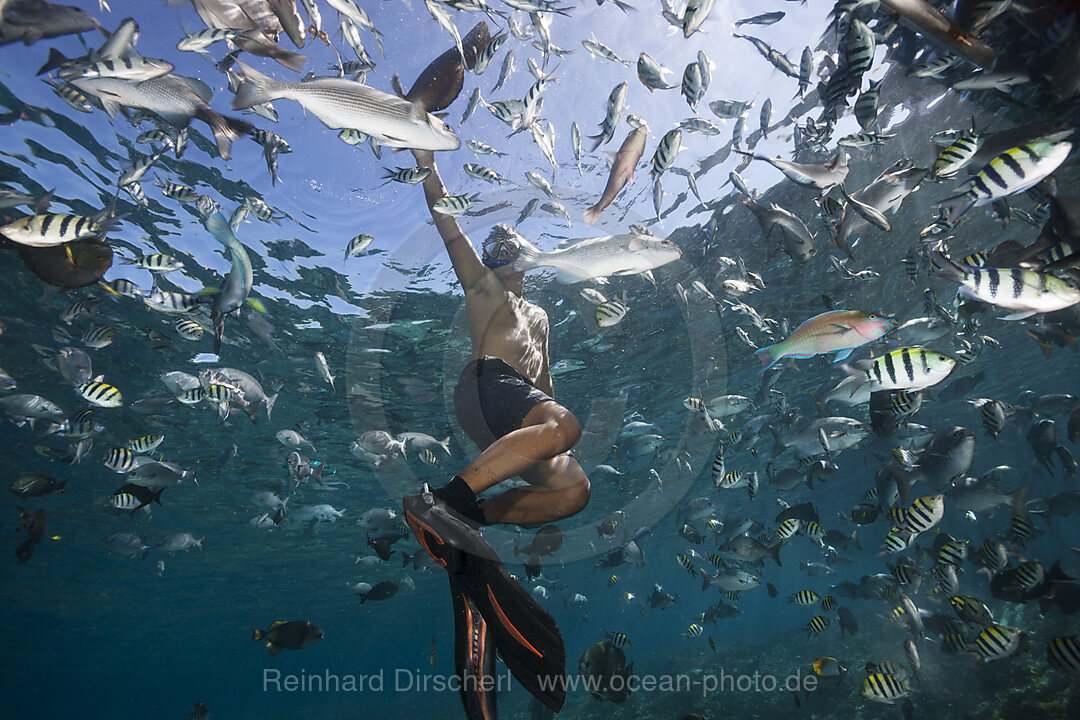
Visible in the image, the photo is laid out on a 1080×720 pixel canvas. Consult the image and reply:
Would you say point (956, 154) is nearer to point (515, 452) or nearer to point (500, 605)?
point (515, 452)

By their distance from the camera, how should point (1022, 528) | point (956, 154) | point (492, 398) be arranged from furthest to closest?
point (1022, 528) < point (956, 154) < point (492, 398)

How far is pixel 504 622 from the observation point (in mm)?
2992

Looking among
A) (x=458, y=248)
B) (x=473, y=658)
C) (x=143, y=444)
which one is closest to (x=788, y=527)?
(x=473, y=658)

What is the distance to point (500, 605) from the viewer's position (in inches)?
118

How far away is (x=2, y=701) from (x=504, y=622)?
152 meters

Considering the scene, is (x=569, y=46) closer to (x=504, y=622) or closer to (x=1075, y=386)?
(x=504, y=622)

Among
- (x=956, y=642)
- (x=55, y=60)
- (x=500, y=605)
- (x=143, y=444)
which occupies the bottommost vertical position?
(x=956, y=642)

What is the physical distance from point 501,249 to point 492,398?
199cm

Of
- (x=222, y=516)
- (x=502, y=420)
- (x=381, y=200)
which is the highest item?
(x=381, y=200)

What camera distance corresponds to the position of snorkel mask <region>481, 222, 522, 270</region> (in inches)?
203

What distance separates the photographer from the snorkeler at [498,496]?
9.87 feet

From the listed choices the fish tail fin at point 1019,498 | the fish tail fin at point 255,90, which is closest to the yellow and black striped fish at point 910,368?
the fish tail fin at point 255,90

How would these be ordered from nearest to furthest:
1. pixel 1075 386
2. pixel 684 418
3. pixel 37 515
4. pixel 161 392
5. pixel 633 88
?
pixel 37 515 → pixel 633 88 → pixel 161 392 → pixel 684 418 → pixel 1075 386

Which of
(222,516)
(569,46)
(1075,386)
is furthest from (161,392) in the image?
(1075,386)
